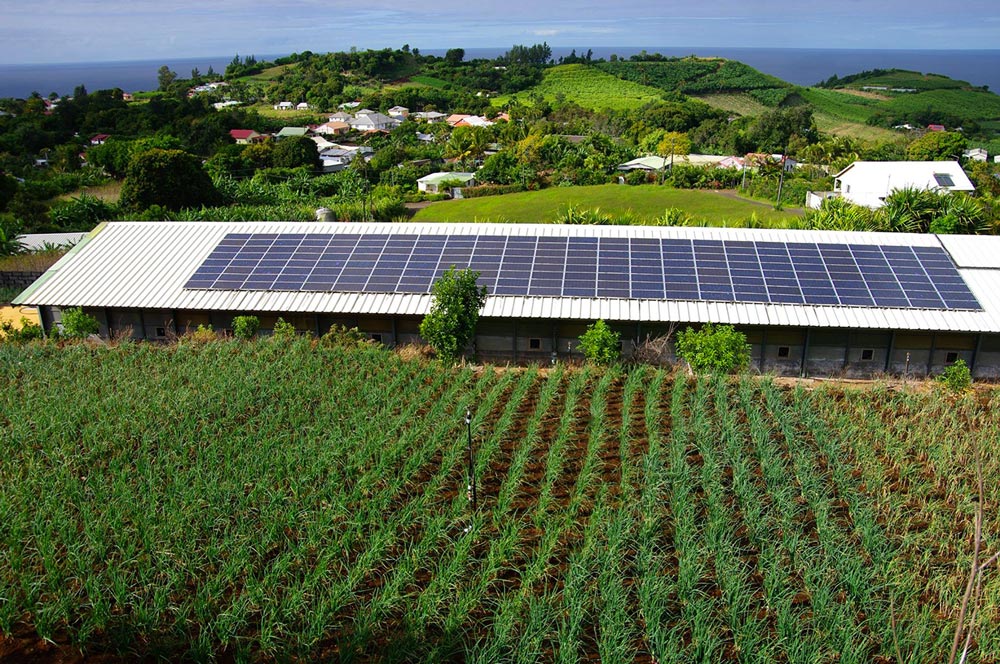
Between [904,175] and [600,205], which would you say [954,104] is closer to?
[904,175]

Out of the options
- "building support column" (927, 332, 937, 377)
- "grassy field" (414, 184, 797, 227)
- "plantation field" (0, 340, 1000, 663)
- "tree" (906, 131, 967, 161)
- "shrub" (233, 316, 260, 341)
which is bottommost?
"grassy field" (414, 184, 797, 227)

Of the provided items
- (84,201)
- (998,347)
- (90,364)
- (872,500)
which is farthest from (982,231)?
(84,201)

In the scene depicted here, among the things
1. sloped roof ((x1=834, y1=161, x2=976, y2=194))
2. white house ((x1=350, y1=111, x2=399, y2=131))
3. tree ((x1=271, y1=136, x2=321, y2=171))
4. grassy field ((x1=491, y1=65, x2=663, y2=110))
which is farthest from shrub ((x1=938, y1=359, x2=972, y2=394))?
grassy field ((x1=491, y1=65, x2=663, y2=110))

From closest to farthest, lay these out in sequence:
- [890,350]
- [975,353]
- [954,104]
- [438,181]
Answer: [975,353]
[890,350]
[438,181]
[954,104]

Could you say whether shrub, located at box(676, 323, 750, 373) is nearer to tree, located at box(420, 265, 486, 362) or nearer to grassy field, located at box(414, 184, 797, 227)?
tree, located at box(420, 265, 486, 362)

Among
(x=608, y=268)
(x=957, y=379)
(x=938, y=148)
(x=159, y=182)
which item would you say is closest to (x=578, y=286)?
(x=608, y=268)

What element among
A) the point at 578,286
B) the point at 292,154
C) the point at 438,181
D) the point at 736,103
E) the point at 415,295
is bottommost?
the point at 438,181

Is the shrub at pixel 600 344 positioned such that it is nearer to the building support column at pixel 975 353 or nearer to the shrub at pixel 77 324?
the building support column at pixel 975 353
